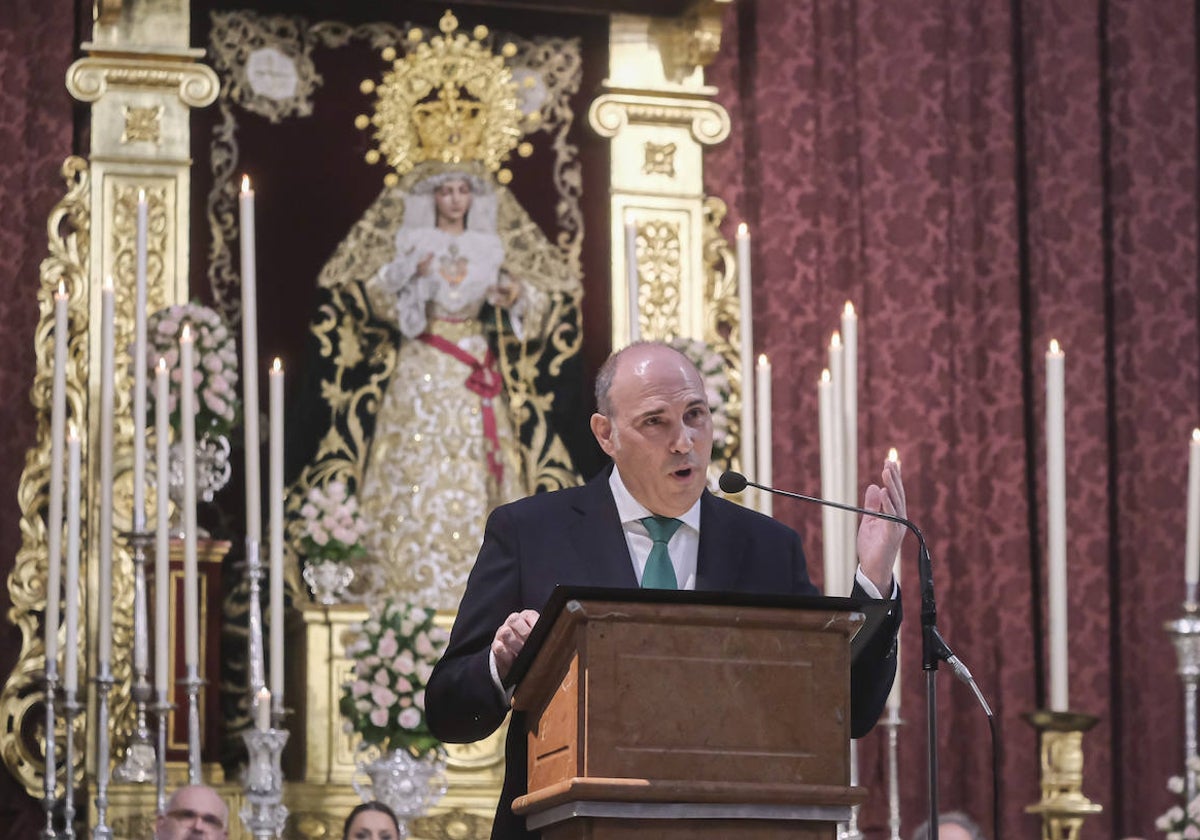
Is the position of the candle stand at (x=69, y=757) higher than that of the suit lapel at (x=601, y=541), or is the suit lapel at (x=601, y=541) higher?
the suit lapel at (x=601, y=541)

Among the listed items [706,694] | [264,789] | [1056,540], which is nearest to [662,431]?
[706,694]

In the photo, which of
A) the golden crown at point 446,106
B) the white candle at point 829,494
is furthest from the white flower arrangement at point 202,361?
the white candle at point 829,494

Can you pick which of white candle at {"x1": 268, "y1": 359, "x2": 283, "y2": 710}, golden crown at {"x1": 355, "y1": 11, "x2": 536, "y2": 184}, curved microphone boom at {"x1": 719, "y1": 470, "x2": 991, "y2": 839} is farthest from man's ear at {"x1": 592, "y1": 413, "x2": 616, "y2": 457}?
golden crown at {"x1": 355, "y1": 11, "x2": 536, "y2": 184}

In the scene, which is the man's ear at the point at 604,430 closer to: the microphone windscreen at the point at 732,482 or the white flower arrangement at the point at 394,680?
the microphone windscreen at the point at 732,482

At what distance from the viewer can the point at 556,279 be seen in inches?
251

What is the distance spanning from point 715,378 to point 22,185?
81.3 inches

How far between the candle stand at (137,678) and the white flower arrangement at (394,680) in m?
0.51

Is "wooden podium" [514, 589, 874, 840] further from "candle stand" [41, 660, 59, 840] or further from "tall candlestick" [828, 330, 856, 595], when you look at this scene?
"candle stand" [41, 660, 59, 840]

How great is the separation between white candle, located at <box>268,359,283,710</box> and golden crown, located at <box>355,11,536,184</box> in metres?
1.16

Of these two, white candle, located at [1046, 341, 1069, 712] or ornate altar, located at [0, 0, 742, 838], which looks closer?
white candle, located at [1046, 341, 1069, 712]

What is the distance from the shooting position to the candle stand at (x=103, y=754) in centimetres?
520

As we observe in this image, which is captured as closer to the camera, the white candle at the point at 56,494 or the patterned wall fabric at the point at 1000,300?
the white candle at the point at 56,494

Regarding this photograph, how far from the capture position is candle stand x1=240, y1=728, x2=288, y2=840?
5.02m

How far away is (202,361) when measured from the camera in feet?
18.8
